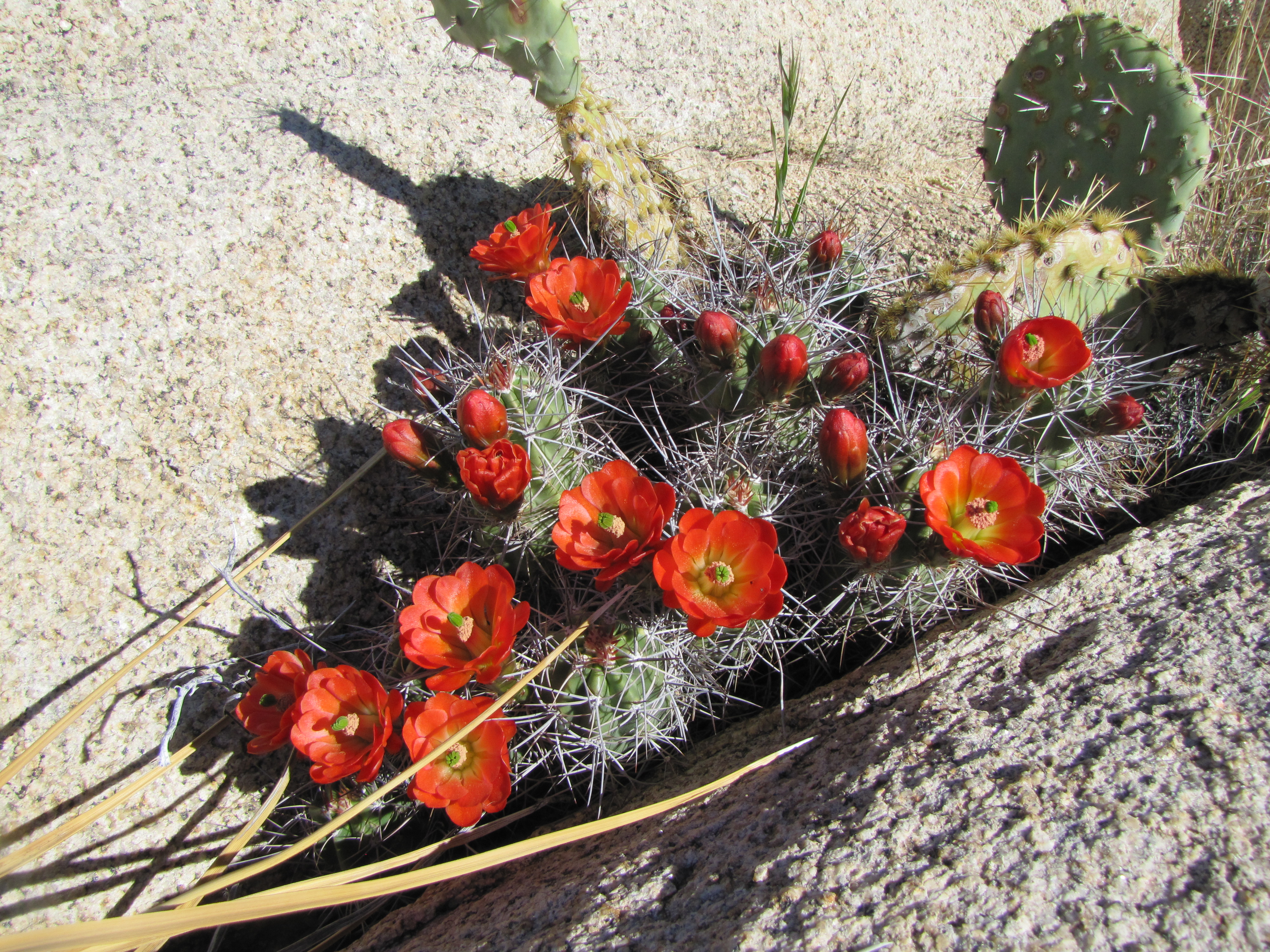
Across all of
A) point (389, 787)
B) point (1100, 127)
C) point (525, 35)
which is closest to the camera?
point (389, 787)

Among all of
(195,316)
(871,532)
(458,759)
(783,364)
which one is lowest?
(458,759)

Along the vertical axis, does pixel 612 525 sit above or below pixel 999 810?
above

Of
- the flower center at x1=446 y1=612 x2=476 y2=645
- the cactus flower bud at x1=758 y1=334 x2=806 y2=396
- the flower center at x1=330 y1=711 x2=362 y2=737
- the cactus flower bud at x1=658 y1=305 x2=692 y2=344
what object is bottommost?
the flower center at x1=330 y1=711 x2=362 y2=737

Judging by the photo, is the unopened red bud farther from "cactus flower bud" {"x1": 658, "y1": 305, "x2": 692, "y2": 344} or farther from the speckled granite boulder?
the speckled granite boulder

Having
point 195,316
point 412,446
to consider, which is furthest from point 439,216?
point 412,446

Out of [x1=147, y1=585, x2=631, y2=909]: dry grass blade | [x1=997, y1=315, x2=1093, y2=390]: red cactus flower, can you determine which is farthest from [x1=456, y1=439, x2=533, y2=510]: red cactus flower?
[x1=997, y1=315, x2=1093, y2=390]: red cactus flower

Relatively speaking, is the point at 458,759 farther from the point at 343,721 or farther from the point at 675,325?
the point at 675,325

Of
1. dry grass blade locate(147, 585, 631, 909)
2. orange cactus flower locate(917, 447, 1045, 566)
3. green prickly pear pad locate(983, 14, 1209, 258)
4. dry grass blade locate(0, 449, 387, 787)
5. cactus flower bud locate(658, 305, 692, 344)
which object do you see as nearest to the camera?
dry grass blade locate(147, 585, 631, 909)

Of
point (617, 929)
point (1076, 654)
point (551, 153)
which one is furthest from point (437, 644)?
point (551, 153)
